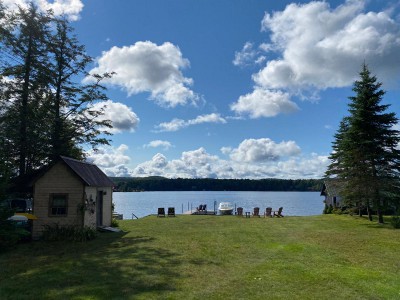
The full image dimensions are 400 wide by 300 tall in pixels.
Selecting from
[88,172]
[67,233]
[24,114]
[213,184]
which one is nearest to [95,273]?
[67,233]

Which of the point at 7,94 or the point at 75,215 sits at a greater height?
the point at 7,94

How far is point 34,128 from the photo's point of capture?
24.1 metres

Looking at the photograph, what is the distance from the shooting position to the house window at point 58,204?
812 inches

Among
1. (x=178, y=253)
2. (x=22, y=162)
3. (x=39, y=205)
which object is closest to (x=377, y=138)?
(x=178, y=253)

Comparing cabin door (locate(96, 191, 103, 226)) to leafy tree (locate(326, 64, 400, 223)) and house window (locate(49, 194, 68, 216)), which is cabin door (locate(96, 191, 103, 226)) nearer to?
house window (locate(49, 194, 68, 216))

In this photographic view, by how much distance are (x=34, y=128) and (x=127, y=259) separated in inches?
574

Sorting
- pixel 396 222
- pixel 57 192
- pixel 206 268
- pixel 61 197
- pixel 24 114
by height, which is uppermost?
pixel 24 114

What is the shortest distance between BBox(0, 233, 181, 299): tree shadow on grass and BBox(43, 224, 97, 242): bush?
54.6 inches

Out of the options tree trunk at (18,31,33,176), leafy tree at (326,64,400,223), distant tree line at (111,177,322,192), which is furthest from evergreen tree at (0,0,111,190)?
distant tree line at (111,177,322,192)

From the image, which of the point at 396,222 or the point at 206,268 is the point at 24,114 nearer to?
the point at 206,268

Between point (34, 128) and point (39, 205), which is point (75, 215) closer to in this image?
point (39, 205)

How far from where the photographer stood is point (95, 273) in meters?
11.9

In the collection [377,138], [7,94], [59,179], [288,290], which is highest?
[7,94]

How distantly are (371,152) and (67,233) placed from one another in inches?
935
